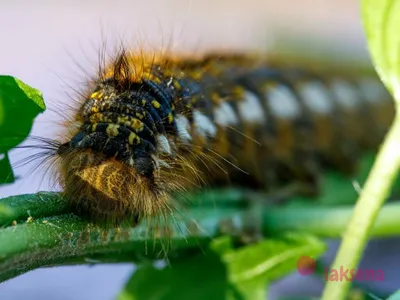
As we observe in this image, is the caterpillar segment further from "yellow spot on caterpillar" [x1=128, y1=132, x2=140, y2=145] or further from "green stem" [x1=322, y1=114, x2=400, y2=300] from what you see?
"green stem" [x1=322, y1=114, x2=400, y2=300]

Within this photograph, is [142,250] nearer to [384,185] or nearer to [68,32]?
[384,185]

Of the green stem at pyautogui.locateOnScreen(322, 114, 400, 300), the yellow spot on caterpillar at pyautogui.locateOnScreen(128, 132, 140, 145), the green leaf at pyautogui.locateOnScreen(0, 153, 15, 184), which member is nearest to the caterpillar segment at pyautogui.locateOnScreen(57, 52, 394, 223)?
the yellow spot on caterpillar at pyautogui.locateOnScreen(128, 132, 140, 145)

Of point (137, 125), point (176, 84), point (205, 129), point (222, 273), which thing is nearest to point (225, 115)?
point (205, 129)

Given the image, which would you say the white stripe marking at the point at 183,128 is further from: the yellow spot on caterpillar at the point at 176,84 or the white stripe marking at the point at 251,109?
the white stripe marking at the point at 251,109

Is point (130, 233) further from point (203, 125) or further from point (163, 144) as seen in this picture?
point (203, 125)

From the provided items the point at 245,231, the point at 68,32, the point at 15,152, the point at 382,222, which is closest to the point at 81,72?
the point at 15,152

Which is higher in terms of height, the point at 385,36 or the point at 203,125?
the point at 385,36

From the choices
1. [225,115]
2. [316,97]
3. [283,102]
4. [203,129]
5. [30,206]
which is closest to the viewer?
[30,206]

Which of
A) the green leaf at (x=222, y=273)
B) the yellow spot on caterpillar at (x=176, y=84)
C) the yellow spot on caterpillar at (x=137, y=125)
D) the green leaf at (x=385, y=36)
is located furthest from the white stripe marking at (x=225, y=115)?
the green leaf at (x=385, y=36)
